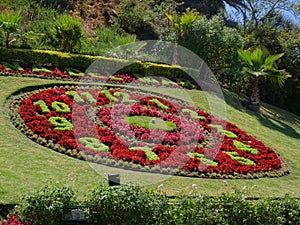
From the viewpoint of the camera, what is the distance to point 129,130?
10578 millimetres

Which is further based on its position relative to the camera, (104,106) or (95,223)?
(104,106)

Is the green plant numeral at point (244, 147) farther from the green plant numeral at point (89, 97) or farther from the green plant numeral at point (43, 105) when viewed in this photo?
the green plant numeral at point (43, 105)

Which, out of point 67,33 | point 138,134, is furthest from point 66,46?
point 138,134

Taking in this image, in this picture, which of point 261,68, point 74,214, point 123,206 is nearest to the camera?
point 74,214

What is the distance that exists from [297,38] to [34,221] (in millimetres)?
20409

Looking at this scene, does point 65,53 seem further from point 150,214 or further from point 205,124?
point 150,214

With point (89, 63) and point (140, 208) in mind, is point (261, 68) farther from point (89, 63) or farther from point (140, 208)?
point (140, 208)

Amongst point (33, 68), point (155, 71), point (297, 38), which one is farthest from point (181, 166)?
point (297, 38)

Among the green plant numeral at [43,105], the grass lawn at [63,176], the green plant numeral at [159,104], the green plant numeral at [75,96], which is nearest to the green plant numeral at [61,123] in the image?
the green plant numeral at [43,105]

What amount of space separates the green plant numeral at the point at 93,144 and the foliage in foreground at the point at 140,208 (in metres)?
2.76

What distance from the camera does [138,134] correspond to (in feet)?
34.4

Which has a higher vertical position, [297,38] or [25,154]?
[297,38]

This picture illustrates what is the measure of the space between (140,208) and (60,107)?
218 inches

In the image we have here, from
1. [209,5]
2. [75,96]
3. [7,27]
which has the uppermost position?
[209,5]
